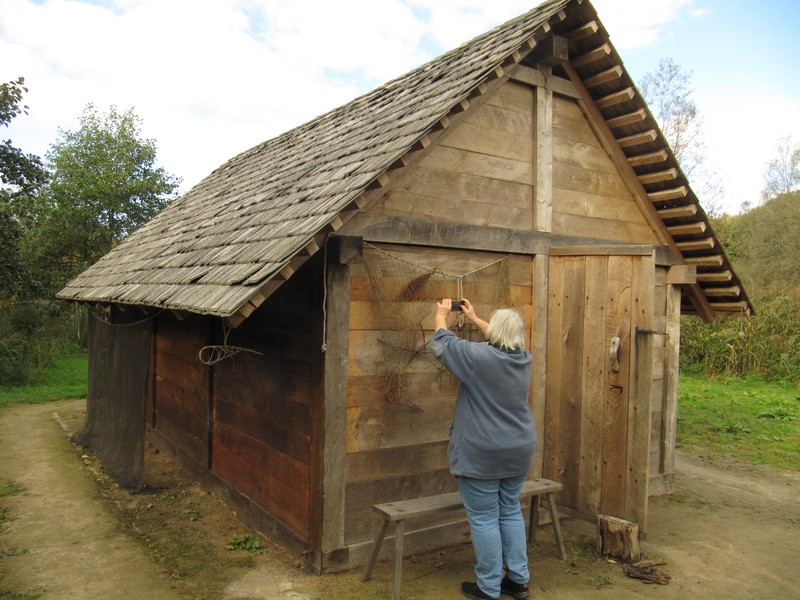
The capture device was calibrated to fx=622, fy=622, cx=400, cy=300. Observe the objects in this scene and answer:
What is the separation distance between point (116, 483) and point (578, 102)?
655 centimetres

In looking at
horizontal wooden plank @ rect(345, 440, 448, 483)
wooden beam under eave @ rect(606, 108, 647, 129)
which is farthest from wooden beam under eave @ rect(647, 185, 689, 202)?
horizontal wooden plank @ rect(345, 440, 448, 483)

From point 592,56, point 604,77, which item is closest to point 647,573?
point 604,77

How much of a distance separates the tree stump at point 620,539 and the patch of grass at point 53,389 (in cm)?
1171

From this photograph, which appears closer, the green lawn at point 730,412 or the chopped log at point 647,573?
the chopped log at point 647,573

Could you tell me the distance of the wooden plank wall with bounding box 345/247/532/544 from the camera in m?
4.69

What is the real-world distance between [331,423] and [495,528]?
1354mm

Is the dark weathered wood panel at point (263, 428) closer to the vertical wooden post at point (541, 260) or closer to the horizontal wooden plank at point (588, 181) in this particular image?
the vertical wooden post at point (541, 260)

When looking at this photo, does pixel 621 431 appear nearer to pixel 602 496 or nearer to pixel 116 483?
pixel 602 496

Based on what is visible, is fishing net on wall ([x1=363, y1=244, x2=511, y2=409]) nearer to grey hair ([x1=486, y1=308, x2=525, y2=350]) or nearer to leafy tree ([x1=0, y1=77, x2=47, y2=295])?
grey hair ([x1=486, y1=308, x2=525, y2=350])

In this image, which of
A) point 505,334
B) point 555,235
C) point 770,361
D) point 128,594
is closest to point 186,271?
point 128,594

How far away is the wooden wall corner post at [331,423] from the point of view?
4504mm

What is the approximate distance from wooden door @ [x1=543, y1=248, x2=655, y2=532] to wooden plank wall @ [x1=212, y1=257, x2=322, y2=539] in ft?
7.70

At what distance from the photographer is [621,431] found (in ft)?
17.4

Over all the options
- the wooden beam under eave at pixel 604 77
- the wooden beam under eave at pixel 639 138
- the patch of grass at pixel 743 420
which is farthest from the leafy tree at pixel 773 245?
the wooden beam under eave at pixel 604 77
